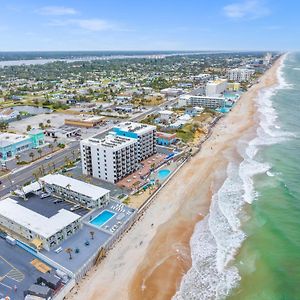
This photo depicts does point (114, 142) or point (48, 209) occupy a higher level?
point (114, 142)

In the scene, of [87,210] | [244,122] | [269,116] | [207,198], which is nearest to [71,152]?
[87,210]

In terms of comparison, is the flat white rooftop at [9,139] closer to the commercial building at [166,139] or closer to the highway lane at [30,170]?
the highway lane at [30,170]

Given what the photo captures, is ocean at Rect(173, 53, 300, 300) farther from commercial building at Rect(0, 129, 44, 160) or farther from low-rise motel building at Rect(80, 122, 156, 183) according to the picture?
commercial building at Rect(0, 129, 44, 160)

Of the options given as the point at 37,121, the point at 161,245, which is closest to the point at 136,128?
the point at 161,245

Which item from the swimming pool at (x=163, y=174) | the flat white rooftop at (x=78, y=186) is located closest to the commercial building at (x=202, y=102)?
the swimming pool at (x=163, y=174)

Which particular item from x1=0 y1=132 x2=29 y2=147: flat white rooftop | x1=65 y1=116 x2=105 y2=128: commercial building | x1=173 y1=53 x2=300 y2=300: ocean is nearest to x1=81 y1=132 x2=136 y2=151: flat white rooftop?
x1=173 y1=53 x2=300 y2=300: ocean

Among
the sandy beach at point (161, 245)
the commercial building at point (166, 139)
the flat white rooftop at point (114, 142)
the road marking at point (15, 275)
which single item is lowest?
the sandy beach at point (161, 245)

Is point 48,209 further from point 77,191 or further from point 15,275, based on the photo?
point 15,275
